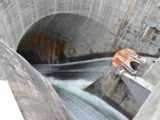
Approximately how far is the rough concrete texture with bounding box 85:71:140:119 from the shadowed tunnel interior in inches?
87.3

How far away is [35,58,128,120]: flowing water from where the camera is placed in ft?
24.3

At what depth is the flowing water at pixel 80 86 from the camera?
7414 millimetres

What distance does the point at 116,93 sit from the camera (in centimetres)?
726

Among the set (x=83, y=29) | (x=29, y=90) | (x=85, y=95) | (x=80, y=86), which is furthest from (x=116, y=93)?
(x=29, y=90)

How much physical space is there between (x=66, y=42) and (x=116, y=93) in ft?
10.7

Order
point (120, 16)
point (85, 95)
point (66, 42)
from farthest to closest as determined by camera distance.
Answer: point (66, 42)
point (120, 16)
point (85, 95)

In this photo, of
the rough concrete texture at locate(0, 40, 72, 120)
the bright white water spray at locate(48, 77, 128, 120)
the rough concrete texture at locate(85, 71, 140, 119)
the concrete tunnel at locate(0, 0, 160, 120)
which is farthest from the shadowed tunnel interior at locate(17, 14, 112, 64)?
the rough concrete texture at locate(0, 40, 72, 120)

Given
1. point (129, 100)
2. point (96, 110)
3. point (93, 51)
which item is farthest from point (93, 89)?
point (93, 51)

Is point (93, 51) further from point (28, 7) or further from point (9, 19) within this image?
point (9, 19)

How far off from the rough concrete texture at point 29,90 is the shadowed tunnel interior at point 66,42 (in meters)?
4.85

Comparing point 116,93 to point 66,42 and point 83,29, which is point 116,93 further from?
point 66,42

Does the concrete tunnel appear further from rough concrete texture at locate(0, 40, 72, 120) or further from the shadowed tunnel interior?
rough concrete texture at locate(0, 40, 72, 120)

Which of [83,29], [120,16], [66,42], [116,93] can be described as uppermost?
[120,16]

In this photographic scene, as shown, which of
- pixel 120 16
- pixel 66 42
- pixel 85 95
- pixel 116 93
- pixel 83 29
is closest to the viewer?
pixel 116 93
